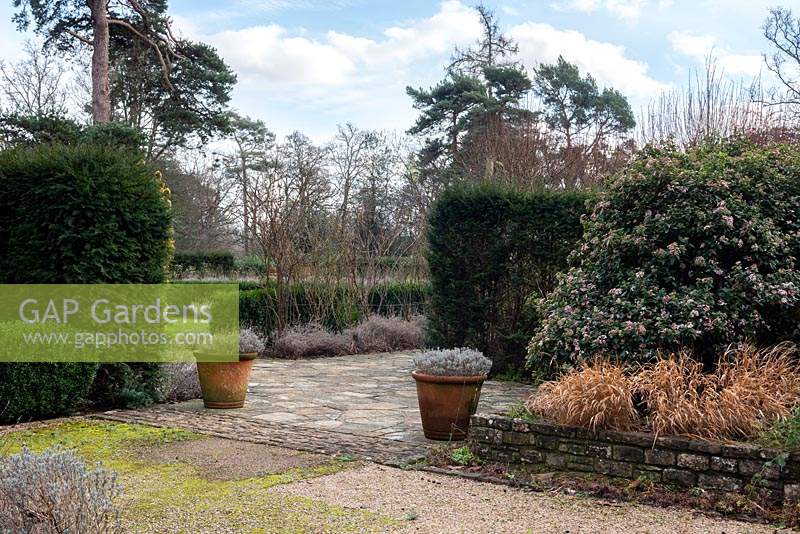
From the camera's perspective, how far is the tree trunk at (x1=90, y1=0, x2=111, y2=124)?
51.2ft

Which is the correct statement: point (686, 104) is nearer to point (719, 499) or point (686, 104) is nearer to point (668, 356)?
point (668, 356)

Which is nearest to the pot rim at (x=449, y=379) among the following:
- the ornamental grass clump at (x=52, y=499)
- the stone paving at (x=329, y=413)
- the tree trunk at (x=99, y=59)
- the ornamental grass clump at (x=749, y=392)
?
the stone paving at (x=329, y=413)

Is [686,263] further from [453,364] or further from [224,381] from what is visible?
[224,381]

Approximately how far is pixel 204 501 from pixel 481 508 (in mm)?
1717

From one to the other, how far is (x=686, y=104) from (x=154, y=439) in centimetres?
1410

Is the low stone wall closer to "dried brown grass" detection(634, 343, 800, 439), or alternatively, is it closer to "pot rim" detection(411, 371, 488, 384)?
"dried brown grass" detection(634, 343, 800, 439)

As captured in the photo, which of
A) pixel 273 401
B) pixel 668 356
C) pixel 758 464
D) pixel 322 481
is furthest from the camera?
pixel 273 401

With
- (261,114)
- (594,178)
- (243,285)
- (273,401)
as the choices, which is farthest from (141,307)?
(261,114)

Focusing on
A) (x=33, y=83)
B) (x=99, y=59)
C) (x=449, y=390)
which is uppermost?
(x=33, y=83)

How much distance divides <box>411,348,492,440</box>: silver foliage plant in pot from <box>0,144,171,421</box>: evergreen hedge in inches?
140

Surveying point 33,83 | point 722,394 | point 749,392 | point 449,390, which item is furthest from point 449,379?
point 33,83

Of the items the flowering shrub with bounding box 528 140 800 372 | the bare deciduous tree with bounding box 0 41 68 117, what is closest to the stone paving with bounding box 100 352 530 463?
the flowering shrub with bounding box 528 140 800 372

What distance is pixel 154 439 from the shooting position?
6.15m

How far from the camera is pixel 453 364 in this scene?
6.13 metres
